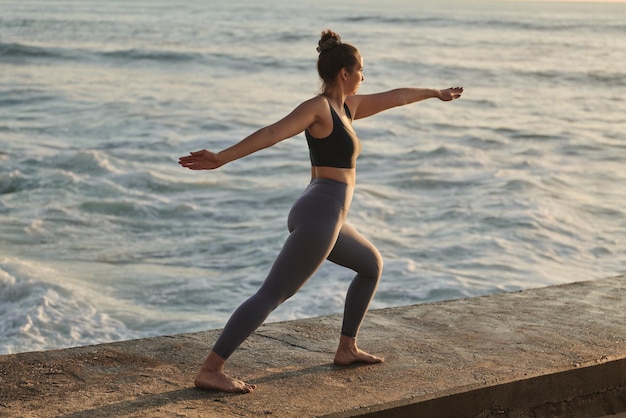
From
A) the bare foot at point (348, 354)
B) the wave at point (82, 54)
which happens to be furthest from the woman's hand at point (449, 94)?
the wave at point (82, 54)

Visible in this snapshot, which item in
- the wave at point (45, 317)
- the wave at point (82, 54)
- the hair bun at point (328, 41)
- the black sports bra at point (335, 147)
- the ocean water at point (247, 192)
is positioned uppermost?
the hair bun at point (328, 41)

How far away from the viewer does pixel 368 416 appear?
3721 mm

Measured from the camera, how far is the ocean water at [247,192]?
10.1 m

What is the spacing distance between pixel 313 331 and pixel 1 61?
3582cm

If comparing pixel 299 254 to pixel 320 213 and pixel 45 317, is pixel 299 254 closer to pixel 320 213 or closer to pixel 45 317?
pixel 320 213

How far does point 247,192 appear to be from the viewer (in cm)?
1573

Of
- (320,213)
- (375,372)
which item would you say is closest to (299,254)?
(320,213)

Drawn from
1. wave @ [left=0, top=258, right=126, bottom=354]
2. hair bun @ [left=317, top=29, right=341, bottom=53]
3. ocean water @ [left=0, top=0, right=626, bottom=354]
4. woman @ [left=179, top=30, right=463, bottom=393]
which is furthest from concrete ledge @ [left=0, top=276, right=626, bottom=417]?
ocean water @ [left=0, top=0, right=626, bottom=354]

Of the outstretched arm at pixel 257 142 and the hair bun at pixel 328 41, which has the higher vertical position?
the hair bun at pixel 328 41

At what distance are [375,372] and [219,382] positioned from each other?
72 cm

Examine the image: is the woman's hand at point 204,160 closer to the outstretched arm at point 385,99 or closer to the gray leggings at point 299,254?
the gray leggings at point 299,254

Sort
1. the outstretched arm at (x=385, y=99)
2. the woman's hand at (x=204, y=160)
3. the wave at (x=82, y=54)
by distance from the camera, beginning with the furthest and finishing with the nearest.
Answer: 1. the wave at (x=82, y=54)
2. the outstretched arm at (x=385, y=99)
3. the woman's hand at (x=204, y=160)

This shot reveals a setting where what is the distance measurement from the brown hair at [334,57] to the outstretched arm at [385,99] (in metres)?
0.21

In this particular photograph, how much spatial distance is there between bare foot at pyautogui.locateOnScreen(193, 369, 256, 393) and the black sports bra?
94 centimetres
